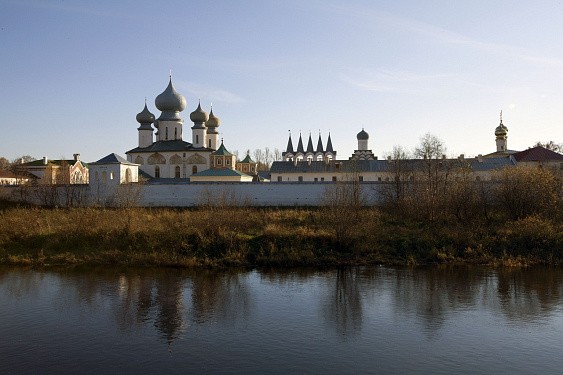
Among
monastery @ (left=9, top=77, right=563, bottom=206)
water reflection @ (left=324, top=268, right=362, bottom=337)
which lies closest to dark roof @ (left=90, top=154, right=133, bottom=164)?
monastery @ (left=9, top=77, right=563, bottom=206)

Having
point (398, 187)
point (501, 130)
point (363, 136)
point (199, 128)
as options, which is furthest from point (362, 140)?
point (398, 187)

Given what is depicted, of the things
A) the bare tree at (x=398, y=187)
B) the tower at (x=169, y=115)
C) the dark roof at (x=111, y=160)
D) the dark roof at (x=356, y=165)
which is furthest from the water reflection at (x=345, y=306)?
the tower at (x=169, y=115)

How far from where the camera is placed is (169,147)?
33.7 meters

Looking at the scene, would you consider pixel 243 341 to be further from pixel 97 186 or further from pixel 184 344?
pixel 97 186

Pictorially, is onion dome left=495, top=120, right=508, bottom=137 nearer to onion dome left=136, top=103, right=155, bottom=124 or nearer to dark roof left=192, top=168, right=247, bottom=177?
dark roof left=192, top=168, right=247, bottom=177

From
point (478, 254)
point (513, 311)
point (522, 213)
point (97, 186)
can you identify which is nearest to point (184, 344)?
point (513, 311)

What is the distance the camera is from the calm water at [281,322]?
305 inches

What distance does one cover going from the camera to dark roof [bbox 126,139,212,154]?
33.5 m

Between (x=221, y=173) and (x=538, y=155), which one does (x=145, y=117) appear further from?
(x=538, y=155)

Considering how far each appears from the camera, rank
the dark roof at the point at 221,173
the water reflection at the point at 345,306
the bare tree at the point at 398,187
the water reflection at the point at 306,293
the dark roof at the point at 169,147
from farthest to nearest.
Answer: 1. the dark roof at the point at 169,147
2. the dark roof at the point at 221,173
3. the bare tree at the point at 398,187
4. the water reflection at the point at 306,293
5. the water reflection at the point at 345,306

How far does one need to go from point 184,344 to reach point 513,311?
19.9 feet

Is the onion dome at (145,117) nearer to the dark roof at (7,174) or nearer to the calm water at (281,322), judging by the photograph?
the dark roof at (7,174)

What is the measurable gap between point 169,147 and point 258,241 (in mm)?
18790

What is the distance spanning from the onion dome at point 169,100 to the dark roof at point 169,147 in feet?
6.93
